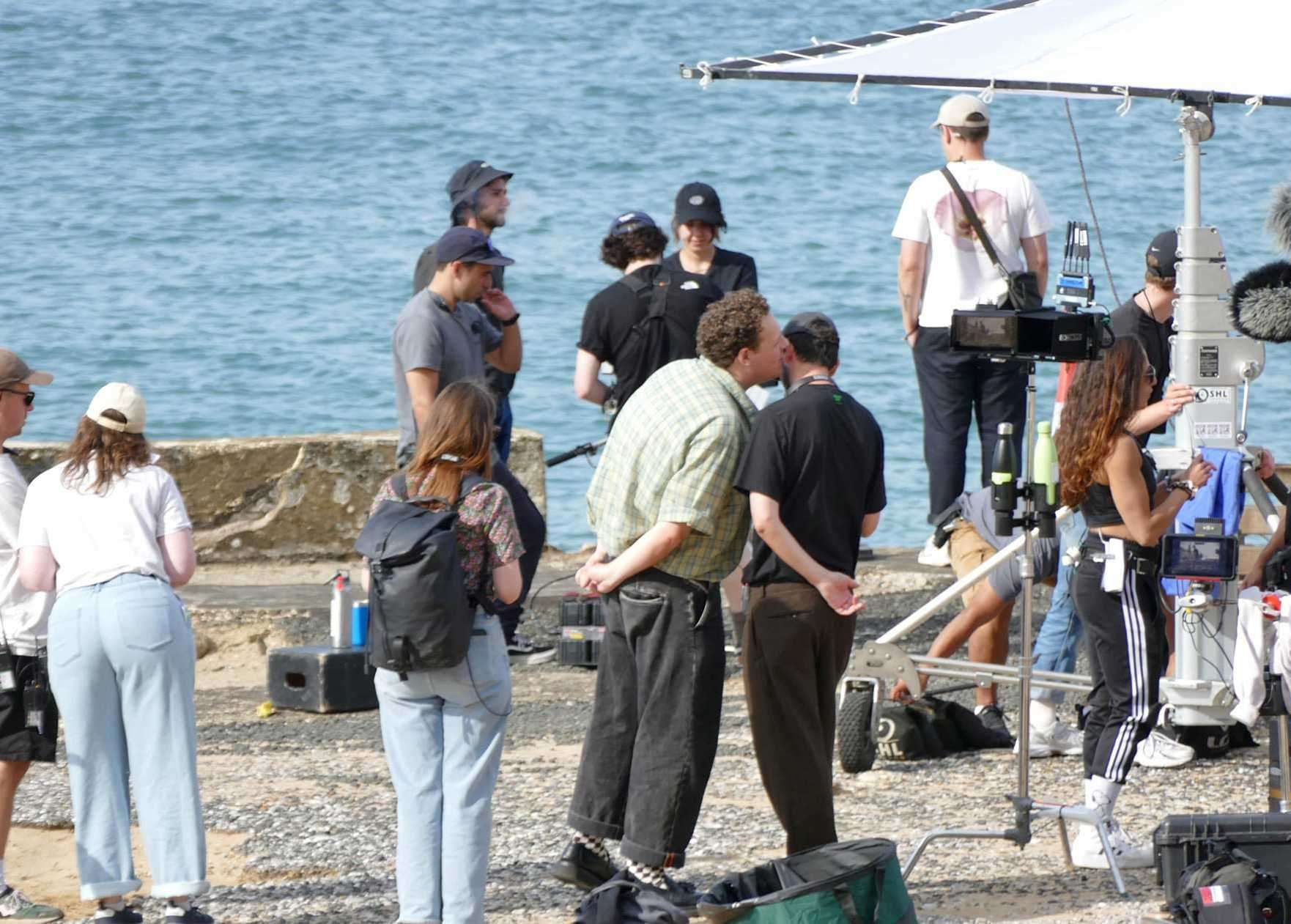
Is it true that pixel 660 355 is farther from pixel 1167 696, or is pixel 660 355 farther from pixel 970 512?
pixel 1167 696

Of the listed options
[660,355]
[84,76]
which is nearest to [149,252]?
[84,76]

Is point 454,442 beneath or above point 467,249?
beneath

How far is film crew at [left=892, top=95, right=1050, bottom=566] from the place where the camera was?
8.74 metres

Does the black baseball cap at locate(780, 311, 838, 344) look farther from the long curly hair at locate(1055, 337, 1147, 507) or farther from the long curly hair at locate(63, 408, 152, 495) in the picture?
the long curly hair at locate(63, 408, 152, 495)

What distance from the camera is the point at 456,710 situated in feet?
17.6

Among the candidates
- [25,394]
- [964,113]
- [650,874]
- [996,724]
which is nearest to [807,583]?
[650,874]

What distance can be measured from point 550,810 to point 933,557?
389 cm

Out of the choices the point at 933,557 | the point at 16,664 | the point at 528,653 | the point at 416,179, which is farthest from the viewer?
the point at 416,179

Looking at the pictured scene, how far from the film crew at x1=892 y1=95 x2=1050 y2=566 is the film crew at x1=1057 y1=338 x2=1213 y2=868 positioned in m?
2.40

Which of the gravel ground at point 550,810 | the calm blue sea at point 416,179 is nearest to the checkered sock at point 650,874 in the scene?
the gravel ground at point 550,810

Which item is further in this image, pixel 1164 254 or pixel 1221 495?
pixel 1164 254

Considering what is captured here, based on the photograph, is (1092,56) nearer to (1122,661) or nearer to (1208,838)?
(1122,661)

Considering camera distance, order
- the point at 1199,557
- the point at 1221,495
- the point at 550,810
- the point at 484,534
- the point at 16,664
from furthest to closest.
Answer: the point at 1221,495
the point at 550,810
the point at 1199,557
the point at 16,664
the point at 484,534

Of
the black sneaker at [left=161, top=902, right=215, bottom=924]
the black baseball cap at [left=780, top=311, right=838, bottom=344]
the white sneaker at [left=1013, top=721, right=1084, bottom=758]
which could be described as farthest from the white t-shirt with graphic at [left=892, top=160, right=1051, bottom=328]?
the black sneaker at [left=161, top=902, right=215, bottom=924]
